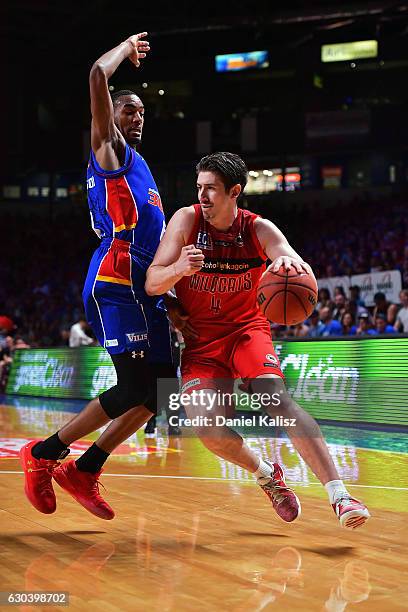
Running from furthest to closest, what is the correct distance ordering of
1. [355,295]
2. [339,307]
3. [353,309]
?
1. [355,295]
2. [339,307]
3. [353,309]

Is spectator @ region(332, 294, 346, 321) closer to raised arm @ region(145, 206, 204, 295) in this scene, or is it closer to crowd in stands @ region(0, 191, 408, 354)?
crowd in stands @ region(0, 191, 408, 354)

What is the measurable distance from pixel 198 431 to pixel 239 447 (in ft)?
0.79

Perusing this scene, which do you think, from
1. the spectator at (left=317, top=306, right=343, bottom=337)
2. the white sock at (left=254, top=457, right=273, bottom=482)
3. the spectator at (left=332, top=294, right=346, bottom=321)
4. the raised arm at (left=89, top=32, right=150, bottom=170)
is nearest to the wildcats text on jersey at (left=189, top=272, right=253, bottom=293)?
the raised arm at (left=89, top=32, right=150, bottom=170)

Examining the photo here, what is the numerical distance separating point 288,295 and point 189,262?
496mm

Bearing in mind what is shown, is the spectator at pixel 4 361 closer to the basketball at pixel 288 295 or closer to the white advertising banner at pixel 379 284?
the white advertising banner at pixel 379 284

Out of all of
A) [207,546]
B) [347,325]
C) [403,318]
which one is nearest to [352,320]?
[347,325]

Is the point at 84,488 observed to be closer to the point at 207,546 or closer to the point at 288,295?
the point at 207,546

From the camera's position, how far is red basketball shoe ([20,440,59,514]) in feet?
15.1

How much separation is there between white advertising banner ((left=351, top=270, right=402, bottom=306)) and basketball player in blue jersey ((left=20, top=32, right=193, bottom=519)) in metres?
11.1

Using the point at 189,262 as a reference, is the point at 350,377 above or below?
below

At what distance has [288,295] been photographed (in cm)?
411

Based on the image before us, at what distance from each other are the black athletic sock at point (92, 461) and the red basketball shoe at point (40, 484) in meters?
0.17

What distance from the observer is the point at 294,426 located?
4188 millimetres

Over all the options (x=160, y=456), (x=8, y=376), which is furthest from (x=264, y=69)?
(x=160, y=456)
